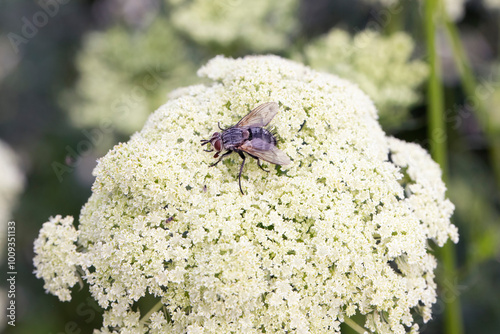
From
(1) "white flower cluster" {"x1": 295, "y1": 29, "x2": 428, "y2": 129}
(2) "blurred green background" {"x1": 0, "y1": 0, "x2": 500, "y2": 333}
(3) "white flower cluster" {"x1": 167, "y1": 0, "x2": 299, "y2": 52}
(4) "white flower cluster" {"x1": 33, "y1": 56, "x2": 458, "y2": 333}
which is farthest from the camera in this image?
(3) "white flower cluster" {"x1": 167, "y1": 0, "x2": 299, "y2": 52}

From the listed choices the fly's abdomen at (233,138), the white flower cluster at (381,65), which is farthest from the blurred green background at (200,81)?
the fly's abdomen at (233,138)

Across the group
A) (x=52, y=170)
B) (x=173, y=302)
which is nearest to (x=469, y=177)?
(x=173, y=302)

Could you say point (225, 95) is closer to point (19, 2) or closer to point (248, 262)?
point (248, 262)

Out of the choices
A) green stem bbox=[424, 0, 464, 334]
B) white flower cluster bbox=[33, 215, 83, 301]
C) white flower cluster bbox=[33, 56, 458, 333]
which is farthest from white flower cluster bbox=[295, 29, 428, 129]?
white flower cluster bbox=[33, 215, 83, 301]

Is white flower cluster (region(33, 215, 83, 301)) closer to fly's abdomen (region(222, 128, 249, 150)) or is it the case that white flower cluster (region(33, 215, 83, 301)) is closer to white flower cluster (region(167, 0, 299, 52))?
fly's abdomen (region(222, 128, 249, 150))

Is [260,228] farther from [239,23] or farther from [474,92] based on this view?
[474,92]

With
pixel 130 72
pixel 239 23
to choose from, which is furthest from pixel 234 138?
pixel 130 72

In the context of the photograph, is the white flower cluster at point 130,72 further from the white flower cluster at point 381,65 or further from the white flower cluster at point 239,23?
the white flower cluster at point 381,65
